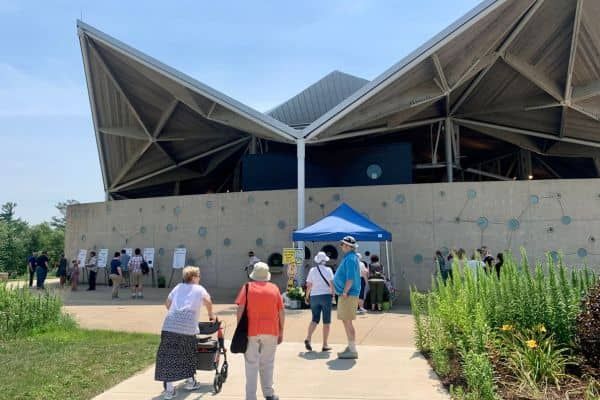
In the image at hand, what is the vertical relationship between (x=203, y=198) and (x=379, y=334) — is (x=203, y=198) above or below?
above

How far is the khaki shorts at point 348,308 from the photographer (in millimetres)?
7078

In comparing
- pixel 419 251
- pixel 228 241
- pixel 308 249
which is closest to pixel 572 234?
pixel 419 251

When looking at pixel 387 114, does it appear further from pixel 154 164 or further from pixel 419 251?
pixel 154 164

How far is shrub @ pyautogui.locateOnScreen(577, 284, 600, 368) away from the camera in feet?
16.5

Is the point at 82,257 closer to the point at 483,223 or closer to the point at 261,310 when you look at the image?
the point at 483,223

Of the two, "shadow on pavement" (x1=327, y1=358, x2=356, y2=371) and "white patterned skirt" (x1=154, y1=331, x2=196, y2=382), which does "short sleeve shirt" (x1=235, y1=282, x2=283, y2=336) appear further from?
"shadow on pavement" (x1=327, y1=358, x2=356, y2=371)

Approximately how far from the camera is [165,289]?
18812 mm

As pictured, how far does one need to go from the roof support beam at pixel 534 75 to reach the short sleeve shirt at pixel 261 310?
56.1 ft

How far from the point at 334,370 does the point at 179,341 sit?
2.32 m

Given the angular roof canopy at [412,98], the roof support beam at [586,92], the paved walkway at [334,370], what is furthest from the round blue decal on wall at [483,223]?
the roof support beam at [586,92]

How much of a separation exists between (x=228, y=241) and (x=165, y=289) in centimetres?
324

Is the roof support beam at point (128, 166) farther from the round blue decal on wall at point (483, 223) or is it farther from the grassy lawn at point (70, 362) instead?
the grassy lawn at point (70, 362)

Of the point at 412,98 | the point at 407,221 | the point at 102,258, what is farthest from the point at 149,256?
the point at 412,98

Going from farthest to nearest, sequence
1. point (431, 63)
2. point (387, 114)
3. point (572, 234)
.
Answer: point (387, 114) → point (431, 63) → point (572, 234)
